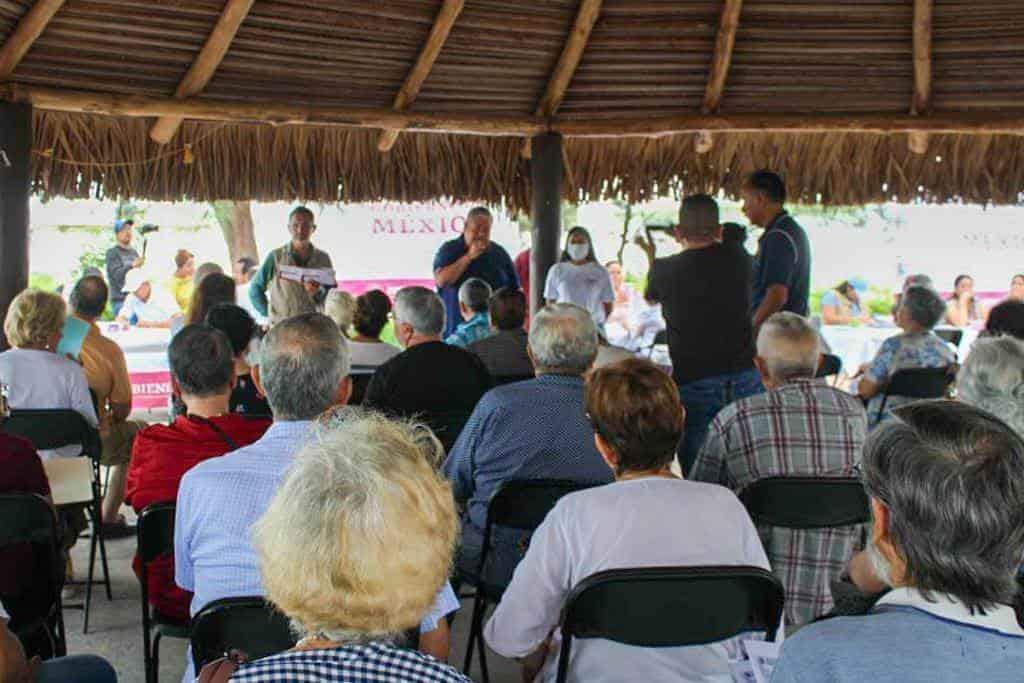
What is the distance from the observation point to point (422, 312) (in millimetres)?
4742

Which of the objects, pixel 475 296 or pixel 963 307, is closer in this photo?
pixel 475 296

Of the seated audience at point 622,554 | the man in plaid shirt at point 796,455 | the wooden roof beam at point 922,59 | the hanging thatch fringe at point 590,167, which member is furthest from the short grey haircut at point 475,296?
the seated audience at point 622,554

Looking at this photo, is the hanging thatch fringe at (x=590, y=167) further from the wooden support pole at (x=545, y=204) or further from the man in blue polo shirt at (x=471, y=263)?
the man in blue polo shirt at (x=471, y=263)

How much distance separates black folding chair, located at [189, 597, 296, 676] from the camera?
82.1 inches

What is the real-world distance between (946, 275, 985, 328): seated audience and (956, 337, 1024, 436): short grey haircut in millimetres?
8458

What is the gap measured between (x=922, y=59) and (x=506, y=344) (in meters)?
4.21

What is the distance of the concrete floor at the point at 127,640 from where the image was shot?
3804mm

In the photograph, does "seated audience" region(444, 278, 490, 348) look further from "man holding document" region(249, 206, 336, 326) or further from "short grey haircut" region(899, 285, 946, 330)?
"short grey haircut" region(899, 285, 946, 330)

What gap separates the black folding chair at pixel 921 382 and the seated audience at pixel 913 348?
0.11 m

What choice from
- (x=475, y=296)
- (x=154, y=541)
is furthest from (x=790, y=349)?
(x=475, y=296)

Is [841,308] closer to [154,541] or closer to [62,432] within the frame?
[62,432]

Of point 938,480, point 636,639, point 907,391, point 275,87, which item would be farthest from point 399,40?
point 938,480

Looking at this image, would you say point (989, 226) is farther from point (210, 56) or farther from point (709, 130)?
point (210, 56)

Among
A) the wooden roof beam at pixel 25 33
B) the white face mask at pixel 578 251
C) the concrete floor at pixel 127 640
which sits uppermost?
the wooden roof beam at pixel 25 33
